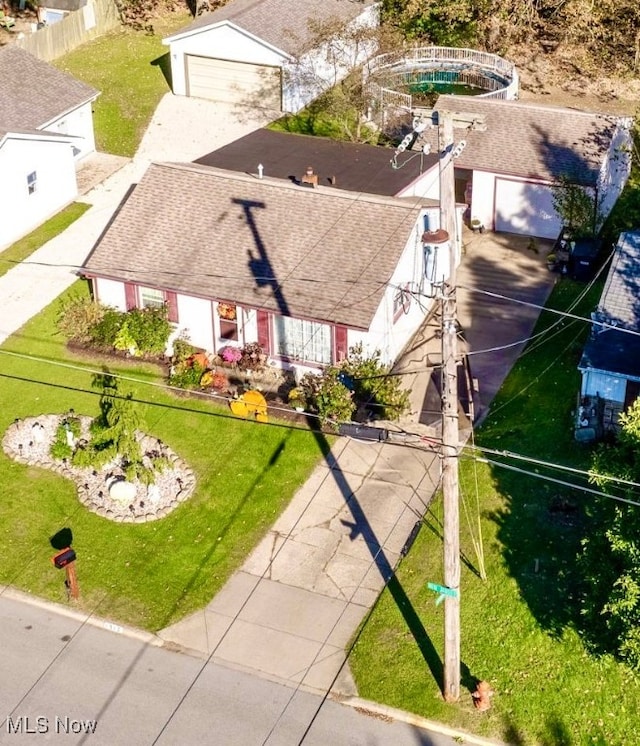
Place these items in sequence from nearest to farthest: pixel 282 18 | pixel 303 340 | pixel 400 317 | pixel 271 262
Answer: pixel 303 340 < pixel 271 262 < pixel 400 317 < pixel 282 18

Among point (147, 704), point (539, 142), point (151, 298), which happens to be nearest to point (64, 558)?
point (147, 704)

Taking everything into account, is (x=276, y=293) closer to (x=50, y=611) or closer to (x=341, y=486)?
(x=341, y=486)

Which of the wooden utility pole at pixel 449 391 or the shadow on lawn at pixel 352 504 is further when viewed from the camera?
the shadow on lawn at pixel 352 504

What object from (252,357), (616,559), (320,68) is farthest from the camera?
(320,68)

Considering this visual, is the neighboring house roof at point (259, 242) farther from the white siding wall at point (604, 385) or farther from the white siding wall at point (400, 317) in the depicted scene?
the white siding wall at point (604, 385)

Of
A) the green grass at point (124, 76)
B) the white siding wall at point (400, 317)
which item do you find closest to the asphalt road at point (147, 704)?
the white siding wall at point (400, 317)

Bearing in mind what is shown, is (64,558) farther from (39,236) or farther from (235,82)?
(235,82)
